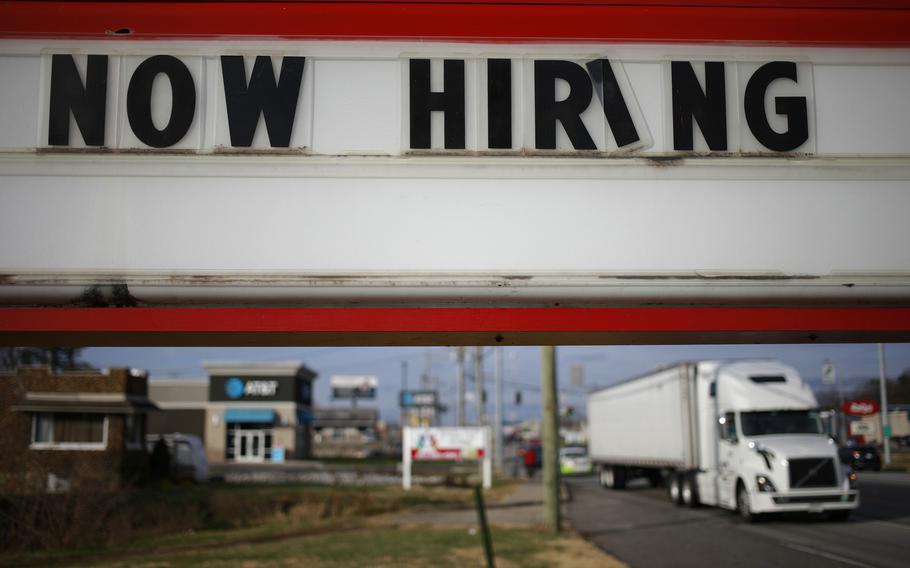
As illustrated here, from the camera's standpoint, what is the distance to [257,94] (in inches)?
142

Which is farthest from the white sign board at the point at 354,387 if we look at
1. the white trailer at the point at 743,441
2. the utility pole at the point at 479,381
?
the white trailer at the point at 743,441

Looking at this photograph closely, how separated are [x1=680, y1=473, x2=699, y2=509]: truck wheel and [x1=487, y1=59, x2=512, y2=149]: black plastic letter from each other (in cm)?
2056

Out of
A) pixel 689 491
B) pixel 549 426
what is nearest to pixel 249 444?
pixel 689 491

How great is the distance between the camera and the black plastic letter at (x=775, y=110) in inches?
143

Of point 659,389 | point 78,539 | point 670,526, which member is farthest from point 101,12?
point 659,389

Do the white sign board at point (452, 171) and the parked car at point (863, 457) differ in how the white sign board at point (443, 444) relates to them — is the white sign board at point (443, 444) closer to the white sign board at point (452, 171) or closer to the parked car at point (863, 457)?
the parked car at point (863, 457)

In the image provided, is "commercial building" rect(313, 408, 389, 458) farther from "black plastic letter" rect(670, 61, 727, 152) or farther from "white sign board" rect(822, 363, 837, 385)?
"black plastic letter" rect(670, 61, 727, 152)

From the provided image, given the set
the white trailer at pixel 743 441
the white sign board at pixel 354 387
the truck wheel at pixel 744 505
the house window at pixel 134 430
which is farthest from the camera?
the white sign board at pixel 354 387

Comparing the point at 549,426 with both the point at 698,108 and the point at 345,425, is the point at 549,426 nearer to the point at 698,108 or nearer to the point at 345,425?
the point at 698,108

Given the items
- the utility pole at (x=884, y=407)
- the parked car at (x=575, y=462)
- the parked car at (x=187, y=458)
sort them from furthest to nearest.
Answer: the parked car at (x=575, y=462), the parked car at (x=187, y=458), the utility pole at (x=884, y=407)

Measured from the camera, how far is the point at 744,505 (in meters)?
18.5

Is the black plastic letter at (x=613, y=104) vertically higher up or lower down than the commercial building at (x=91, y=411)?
higher up

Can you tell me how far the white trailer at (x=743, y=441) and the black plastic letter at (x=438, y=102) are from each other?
12575mm

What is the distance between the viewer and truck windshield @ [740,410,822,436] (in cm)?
1880
